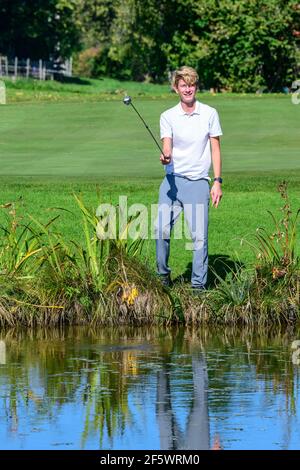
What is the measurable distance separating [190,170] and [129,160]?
7.58 meters

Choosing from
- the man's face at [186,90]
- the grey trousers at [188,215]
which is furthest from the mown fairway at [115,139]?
the man's face at [186,90]

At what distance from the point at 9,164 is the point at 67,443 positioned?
11.5m

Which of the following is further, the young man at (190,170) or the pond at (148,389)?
the young man at (190,170)

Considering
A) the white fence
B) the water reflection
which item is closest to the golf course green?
the water reflection

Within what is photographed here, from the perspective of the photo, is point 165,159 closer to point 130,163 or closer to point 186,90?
point 186,90

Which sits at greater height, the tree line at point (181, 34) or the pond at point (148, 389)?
the tree line at point (181, 34)

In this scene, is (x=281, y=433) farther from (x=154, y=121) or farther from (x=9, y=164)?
(x=154, y=121)

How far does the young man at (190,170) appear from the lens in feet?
36.4

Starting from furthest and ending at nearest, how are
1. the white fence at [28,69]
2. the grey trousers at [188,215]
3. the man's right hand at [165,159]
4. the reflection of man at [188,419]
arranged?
1. the white fence at [28,69]
2. the grey trousers at [188,215]
3. the man's right hand at [165,159]
4. the reflection of man at [188,419]

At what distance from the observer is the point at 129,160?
18.8 m

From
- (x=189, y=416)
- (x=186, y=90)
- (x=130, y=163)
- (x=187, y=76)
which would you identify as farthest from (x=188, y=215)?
(x=130, y=163)

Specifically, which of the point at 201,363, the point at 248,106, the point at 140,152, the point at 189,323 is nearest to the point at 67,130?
the point at 140,152

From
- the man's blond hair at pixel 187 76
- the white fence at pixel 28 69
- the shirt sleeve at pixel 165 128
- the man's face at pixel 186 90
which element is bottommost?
the white fence at pixel 28 69

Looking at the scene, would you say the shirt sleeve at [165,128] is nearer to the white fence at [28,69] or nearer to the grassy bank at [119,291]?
the grassy bank at [119,291]
